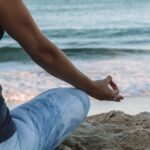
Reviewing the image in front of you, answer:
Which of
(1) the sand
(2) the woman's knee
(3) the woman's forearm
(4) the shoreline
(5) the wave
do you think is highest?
(3) the woman's forearm

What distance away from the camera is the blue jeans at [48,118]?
210cm

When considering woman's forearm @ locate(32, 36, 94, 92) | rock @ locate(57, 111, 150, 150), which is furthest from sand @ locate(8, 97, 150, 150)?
woman's forearm @ locate(32, 36, 94, 92)

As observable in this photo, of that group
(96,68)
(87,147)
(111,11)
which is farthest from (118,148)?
(111,11)

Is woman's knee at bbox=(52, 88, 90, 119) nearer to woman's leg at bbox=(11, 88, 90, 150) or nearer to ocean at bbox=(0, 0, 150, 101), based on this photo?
woman's leg at bbox=(11, 88, 90, 150)

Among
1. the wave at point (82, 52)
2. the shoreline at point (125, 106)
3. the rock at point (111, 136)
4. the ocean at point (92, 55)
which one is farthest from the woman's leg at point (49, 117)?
the wave at point (82, 52)

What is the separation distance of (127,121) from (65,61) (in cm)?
149

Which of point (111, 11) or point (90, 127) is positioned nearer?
point (90, 127)

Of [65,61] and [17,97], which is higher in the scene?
[65,61]

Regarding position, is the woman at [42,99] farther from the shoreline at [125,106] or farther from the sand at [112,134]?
the shoreline at [125,106]

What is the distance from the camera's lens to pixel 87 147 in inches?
116

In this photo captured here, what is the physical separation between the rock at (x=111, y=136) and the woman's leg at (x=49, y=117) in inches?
16.8

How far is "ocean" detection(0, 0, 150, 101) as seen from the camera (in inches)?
260

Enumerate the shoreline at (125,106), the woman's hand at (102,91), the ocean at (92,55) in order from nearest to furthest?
the woman's hand at (102,91)
the shoreline at (125,106)
the ocean at (92,55)

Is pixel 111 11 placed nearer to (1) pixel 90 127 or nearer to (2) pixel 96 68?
(2) pixel 96 68
